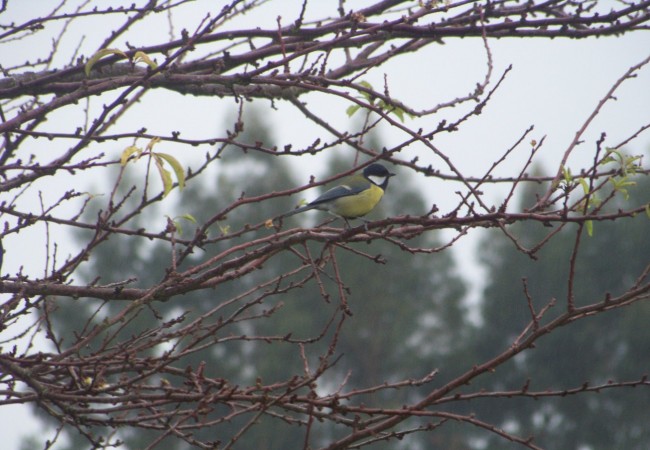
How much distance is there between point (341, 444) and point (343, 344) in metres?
41.7

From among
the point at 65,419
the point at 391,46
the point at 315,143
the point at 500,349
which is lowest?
the point at 65,419

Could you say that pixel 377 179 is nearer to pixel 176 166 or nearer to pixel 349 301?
pixel 176 166

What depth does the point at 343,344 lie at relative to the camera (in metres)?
44.4

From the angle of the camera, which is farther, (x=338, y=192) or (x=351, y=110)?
(x=338, y=192)

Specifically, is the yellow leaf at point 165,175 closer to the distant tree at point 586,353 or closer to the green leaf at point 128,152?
the green leaf at point 128,152

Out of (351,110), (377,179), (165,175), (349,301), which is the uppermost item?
(349,301)

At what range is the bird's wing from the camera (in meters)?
6.19

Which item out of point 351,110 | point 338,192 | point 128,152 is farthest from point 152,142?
point 338,192

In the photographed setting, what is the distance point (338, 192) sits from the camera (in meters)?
6.31

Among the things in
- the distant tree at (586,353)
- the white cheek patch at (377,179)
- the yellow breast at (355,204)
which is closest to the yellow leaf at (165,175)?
the yellow breast at (355,204)

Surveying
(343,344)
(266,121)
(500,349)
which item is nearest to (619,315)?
(500,349)

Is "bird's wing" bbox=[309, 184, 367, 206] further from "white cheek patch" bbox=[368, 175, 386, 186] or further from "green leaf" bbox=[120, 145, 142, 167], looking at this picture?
"green leaf" bbox=[120, 145, 142, 167]

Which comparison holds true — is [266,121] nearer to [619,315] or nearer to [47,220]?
[619,315]

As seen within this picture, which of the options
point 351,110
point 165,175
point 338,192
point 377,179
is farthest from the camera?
point 377,179
